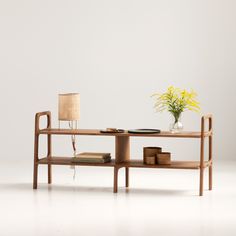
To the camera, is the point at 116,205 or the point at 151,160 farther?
the point at 151,160

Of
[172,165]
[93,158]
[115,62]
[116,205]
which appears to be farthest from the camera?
[115,62]

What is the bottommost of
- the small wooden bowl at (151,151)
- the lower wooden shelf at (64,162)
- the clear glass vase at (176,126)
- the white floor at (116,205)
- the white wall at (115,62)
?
the white floor at (116,205)

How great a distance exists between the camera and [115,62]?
8523 mm

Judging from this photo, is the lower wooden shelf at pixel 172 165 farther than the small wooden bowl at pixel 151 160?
No

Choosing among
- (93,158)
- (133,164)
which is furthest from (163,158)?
(93,158)

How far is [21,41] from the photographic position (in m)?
8.62

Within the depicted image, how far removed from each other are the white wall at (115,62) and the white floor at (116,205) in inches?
47.5

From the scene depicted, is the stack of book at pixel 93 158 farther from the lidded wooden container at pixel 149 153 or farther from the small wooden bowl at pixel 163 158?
the small wooden bowl at pixel 163 158

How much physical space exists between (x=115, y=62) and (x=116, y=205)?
3280mm

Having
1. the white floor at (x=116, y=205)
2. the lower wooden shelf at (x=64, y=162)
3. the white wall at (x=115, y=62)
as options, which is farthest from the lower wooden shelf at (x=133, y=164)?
the white wall at (x=115, y=62)

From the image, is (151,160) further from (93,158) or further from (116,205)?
(116,205)

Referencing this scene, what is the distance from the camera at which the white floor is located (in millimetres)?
4695

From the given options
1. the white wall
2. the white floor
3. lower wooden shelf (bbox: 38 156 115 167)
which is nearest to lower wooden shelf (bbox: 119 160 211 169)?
lower wooden shelf (bbox: 38 156 115 167)

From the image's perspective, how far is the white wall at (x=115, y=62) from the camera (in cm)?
842
